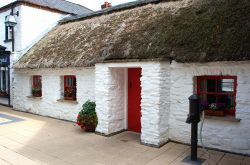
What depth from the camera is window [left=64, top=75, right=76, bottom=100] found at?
9.89m

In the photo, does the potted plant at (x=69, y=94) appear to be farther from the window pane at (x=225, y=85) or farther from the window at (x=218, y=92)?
the window pane at (x=225, y=85)

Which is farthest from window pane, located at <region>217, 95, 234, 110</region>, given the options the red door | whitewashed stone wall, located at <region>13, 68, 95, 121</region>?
whitewashed stone wall, located at <region>13, 68, 95, 121</region>

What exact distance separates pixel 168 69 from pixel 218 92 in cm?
154

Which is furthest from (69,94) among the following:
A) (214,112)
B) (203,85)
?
(214,112)

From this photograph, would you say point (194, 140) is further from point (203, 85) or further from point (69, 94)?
point (69, 94)

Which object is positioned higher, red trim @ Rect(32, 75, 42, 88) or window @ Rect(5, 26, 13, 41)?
window @ Rect(5, 26, 13, 41)

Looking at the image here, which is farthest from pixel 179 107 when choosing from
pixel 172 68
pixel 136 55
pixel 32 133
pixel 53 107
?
pixel 53 107

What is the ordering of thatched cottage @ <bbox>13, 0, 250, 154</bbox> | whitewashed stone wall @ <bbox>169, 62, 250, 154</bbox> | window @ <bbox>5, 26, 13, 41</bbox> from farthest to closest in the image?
window @ <bbox>5, 26, 13, 41</bbox>
thatched cottage @ <bbox>13, 0, 250, 154</bbox>
whitewashed stone wall @ <bbox>169, 62, 250, 154</bbox>

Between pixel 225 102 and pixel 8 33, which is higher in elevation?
pixel 8 33

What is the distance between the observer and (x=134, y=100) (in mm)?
8000

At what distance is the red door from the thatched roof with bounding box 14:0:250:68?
1130 mm

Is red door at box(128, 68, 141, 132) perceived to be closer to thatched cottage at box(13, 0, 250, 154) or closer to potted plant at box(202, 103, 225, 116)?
thatched cottage at box(13, 0, 250, 154)

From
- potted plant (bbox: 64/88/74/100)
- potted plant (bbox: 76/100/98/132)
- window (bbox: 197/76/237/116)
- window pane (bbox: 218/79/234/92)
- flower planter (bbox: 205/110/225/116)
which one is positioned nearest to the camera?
flower planter (bbox: 205/110/225/116)

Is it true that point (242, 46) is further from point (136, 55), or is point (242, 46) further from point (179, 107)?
point (136, 55)
